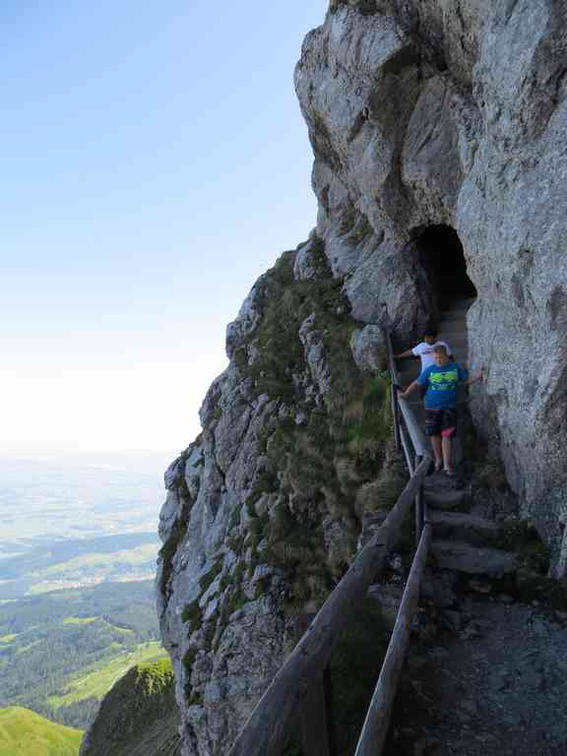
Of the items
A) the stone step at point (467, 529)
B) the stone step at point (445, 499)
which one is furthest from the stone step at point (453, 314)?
the stone step at point (467, 529)

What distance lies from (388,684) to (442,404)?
720cm

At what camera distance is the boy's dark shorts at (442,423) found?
1047 cm

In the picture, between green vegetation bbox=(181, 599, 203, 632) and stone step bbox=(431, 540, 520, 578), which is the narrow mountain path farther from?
green vegetation bbox=(181, 599, 203, 632)

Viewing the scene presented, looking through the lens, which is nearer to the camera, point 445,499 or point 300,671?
point 300,671

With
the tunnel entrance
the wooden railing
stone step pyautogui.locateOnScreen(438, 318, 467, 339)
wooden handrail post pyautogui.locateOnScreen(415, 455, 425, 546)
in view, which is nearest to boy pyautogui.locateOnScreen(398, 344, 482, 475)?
wooden handrail post pyautogui.locateOnScreen(415, 455, 425, 546)

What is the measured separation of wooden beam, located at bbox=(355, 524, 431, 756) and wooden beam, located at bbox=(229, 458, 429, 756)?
695 millimetres

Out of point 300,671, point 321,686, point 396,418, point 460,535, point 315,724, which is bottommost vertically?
point 460,535

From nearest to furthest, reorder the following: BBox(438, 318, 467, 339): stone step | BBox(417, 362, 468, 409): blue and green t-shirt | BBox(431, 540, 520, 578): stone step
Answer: BBox(431, 540, 520, 578): stone step, BBox(417, 362, 468, 409): blue and green t-shirt, BBox(438, 318, 467, 339): stone step

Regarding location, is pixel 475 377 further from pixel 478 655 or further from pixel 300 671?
pixel 300 671

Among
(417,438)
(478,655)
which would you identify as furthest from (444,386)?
(478,655)

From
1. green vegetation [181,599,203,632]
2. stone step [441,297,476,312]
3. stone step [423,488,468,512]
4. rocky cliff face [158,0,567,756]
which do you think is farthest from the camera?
stone step [441,297,476,312]

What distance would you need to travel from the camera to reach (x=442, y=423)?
35.3 ft

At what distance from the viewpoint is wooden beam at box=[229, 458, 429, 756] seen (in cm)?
255

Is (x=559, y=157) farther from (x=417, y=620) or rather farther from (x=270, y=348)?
(x=270, y=348)
